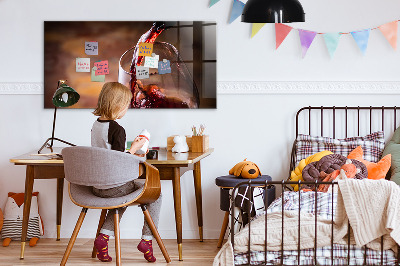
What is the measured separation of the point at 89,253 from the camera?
160 inches

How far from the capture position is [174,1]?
4.51 metres

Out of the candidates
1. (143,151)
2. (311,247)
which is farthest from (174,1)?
(311,247)

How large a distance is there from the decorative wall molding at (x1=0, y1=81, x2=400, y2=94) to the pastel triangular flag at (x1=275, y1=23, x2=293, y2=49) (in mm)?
300

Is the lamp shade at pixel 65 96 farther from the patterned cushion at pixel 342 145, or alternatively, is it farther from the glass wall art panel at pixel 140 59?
the patterned cushion at pixel 342 145

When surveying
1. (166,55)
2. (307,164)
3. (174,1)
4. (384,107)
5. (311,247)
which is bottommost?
(311,247)

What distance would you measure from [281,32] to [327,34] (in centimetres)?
33

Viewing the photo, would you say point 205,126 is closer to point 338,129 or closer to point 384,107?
point 338,129

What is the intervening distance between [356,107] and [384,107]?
0.63 ft

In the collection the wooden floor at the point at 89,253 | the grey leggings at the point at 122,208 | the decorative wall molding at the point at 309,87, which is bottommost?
the wooden floor at the point at 89,253

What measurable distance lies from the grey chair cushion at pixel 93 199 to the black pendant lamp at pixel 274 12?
1.15m

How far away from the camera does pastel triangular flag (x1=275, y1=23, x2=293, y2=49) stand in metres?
4.46

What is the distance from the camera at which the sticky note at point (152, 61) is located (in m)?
4.51

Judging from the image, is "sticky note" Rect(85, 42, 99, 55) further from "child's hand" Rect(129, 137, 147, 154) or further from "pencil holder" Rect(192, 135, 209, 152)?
"child's hand" Rect(129, 137, 147, 154)

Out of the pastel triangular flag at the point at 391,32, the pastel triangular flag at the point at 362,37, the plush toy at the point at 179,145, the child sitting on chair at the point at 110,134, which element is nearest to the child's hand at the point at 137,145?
the child sitting on chair at the point at 110,134
